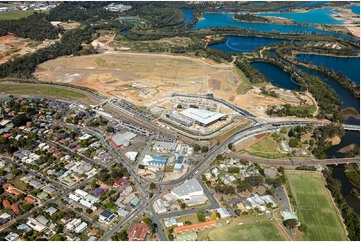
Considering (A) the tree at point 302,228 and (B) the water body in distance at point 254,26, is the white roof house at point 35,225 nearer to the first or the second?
(A) the tree at point 302,228

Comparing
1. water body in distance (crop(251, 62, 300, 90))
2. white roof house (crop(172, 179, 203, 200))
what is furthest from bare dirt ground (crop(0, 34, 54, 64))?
white roof house (crop(172, 179, 203, 200))

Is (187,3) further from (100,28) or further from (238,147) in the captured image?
(238,147)

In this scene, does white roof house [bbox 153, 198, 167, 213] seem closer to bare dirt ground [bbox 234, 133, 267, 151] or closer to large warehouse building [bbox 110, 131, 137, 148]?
large warehouse building [bbox 110, 131, 137, 148]

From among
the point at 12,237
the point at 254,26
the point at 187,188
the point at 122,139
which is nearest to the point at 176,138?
the point at 122,139

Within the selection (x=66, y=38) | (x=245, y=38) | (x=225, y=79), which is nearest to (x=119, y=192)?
(x=225, y=79)

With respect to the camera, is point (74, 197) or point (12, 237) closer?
point (12, 237)

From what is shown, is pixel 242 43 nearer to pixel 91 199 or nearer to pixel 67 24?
pixel 67 24
